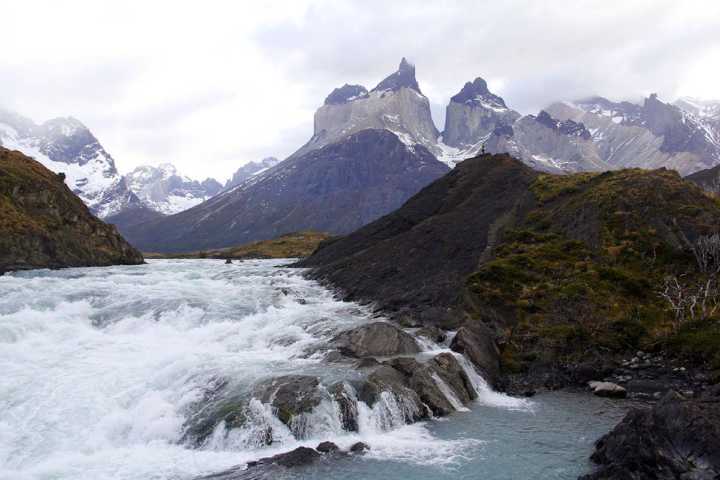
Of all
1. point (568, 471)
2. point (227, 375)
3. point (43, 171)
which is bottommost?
point (568, 471)

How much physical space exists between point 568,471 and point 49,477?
23894 mm

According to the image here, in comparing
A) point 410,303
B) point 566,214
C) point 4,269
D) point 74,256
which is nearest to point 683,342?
point 410,303

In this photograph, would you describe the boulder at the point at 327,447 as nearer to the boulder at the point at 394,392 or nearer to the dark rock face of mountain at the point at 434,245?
the boulder at the point at 394,392

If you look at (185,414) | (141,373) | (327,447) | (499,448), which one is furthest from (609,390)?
(141,373)

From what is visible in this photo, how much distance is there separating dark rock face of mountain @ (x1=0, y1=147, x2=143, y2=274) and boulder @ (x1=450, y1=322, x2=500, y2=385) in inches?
3300

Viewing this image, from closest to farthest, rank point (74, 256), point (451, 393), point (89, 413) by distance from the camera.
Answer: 1. point (89, 413)
2. point (451, 393)
3. point (74, 256)

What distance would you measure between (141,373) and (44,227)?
3377 inches

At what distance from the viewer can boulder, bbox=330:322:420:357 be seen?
3906 cm

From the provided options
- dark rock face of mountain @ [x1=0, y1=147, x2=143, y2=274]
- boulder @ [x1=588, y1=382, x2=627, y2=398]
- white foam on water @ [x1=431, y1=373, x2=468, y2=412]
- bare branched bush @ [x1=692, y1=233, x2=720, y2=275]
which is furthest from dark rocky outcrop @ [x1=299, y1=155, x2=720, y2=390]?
dark rock face of mountain @ [x1=0, y1=147, x2=143, y2=274]

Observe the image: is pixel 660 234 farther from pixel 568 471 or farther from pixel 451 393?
pixel 568 471

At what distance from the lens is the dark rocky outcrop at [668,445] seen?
67.7ft

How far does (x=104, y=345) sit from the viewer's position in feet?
139

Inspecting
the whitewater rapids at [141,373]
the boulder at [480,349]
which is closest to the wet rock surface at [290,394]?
the whitewater rapids at [141,373]

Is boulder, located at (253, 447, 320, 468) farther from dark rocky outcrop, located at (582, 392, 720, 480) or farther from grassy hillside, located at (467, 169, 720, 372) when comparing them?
grassy hillside, located at (467, 169, 720, 372)
